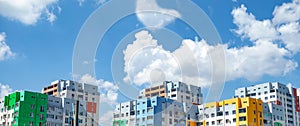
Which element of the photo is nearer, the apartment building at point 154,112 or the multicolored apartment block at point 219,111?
the multicolored apartment block at point 219,111

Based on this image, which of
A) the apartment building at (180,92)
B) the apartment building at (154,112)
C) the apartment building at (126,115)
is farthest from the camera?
the apartment building at (180,92)

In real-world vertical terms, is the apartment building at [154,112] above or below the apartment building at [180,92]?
below

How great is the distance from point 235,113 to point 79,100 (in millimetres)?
18949

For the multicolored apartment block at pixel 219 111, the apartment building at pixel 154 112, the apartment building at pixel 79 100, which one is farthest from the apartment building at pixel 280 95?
the apartment building at pixel 79 100

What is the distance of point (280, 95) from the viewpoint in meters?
54.7

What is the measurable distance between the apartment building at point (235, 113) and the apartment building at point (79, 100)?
12.6 metres

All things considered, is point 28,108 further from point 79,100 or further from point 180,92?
point 180,92

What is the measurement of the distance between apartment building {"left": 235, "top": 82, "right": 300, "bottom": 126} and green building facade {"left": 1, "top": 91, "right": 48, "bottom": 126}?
1145 inches

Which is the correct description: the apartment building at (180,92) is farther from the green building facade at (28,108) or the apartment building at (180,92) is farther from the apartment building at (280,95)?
the green building facade at (28,108)

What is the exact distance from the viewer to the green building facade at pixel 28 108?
42.9 meters

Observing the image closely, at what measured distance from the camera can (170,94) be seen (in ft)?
190

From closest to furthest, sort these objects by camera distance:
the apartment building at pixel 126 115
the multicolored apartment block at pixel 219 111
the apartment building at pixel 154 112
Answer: the multicolored apartment block at pixel 219 111 < the apartment building at pixel 154 112 < the apartment building at pixel 126 115

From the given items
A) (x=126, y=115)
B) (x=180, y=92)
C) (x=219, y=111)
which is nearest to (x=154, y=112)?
(x=126, y=115)

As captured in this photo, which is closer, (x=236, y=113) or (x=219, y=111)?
(x=236, y=113)
